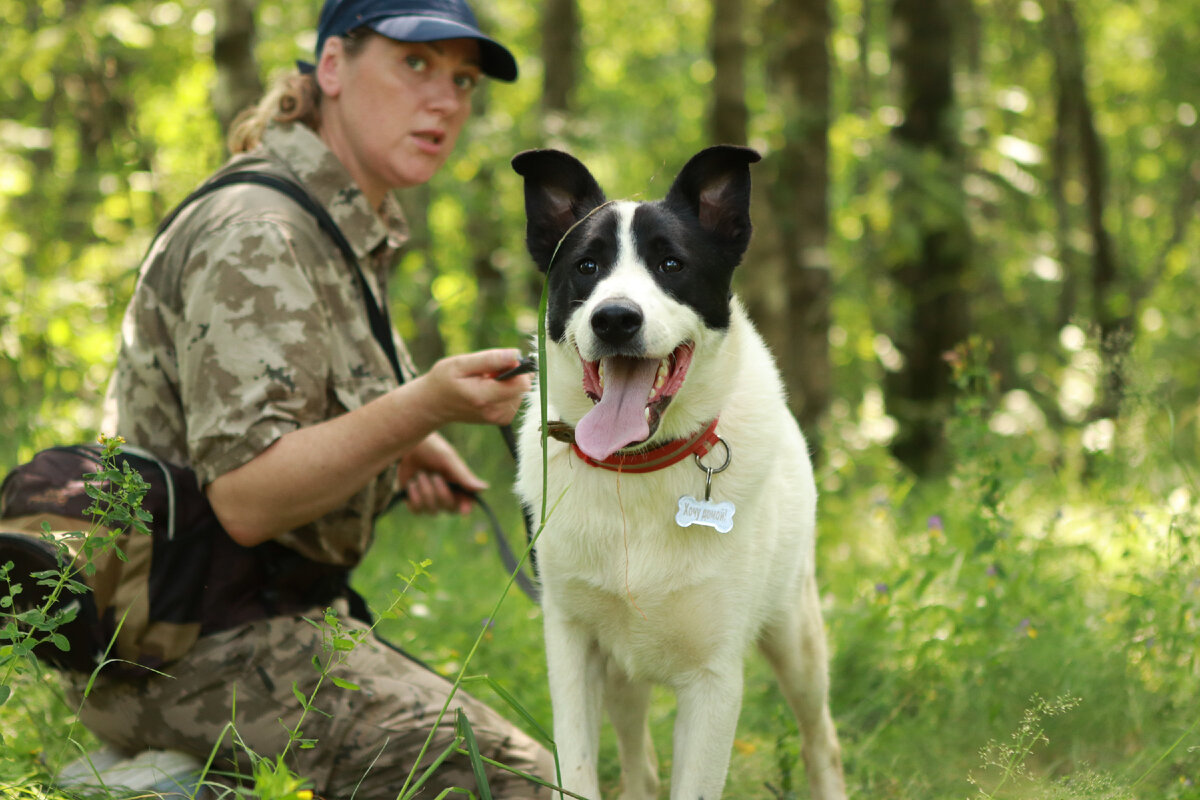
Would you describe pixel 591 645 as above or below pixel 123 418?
below

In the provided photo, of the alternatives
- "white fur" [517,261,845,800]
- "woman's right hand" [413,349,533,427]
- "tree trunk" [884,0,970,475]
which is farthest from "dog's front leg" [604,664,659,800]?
"tree trunk" [884,0,970,475]

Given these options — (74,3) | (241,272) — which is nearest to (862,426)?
(241,272)

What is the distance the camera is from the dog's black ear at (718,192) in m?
2.44

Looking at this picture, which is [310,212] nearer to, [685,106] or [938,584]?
[938,584]

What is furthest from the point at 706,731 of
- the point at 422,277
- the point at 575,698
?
the point at 422,277

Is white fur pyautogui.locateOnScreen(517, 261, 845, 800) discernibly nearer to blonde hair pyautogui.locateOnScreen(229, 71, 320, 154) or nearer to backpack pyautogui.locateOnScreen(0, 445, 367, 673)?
backpack pyautogui.locateOnScreen(0, 445, 367, 673)

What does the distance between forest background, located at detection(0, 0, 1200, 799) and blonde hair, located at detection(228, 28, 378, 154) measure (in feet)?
3.11

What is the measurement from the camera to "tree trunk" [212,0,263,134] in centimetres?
493

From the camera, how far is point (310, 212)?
2830 mm

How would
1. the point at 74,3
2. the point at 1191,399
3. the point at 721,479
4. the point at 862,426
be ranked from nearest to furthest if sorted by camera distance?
the point at 721,479 < the point at 862,426 < the point at 74,3 < the point at 1191,399

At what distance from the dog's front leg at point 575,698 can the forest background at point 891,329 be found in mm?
626

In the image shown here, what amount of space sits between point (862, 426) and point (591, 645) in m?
4.91

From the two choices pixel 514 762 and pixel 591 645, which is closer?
pixel 591 645

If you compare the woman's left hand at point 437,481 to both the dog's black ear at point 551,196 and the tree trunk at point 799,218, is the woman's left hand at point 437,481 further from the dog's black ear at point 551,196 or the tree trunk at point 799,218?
the tree trunk at point 799,218
